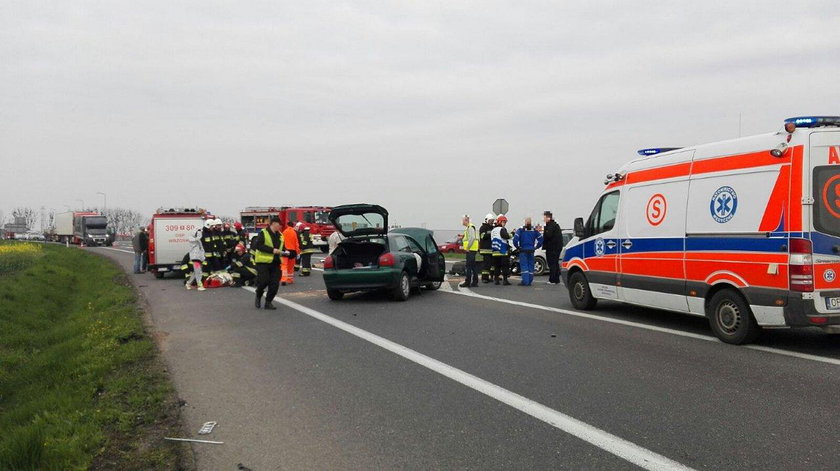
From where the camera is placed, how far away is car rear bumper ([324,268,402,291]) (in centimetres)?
1269

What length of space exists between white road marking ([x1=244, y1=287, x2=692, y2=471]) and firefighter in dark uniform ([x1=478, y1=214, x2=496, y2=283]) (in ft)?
27.4

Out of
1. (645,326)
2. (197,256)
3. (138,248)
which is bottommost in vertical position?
(645,326)

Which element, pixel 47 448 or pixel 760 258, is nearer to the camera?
pixel 47 448

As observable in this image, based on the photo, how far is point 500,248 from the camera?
1636cm

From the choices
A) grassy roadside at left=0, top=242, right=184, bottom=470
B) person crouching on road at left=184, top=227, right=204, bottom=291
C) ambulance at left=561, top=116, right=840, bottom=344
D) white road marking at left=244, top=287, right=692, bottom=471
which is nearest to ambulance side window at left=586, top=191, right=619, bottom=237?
ambulance at left=561, top=116, right=840, bottom=344

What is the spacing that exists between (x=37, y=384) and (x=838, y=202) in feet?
30.0

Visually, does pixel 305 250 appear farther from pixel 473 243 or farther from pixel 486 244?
pixel 473 243

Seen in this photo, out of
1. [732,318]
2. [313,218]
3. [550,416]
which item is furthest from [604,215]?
[313,218]

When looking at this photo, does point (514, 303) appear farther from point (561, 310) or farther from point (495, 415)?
point (495, 415)

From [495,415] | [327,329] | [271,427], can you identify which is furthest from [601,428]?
[327,329]

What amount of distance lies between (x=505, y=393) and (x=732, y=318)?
12.2ft

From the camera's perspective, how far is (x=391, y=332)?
29.8ft

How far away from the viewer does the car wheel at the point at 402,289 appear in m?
12.8

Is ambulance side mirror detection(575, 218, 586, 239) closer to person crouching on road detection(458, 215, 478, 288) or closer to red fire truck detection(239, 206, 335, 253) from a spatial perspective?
person crouching on road detection(458, 215, 478, 288)
